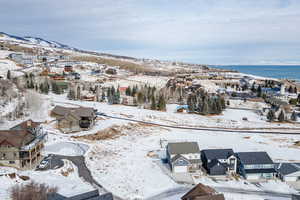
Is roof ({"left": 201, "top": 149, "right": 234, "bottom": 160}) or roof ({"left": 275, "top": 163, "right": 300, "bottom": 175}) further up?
roof ({"left": 201, "top": 149, "right": 234, "bottom": 160})

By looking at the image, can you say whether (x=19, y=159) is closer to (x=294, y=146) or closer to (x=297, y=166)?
(x=297, y=166)

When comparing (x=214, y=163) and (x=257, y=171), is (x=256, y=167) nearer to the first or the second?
(x=257, y=171)

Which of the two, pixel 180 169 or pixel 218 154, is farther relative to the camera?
pixel 218 154

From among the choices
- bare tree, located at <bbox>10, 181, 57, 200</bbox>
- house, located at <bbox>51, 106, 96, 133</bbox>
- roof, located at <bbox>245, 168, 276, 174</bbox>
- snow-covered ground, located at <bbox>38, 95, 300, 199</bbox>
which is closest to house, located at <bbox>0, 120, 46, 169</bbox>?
bare tree, located at <bbox>10, 181, 57, 200</bbox>

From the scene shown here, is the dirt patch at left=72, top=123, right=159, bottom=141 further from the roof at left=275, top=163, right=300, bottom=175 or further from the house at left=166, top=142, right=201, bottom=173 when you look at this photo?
the roof at left=275, top=163, right=300, bottom=175

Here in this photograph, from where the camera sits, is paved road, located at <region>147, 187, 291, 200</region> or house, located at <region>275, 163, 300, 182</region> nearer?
paved road, located at <region>147, 187, 291, 200</region>

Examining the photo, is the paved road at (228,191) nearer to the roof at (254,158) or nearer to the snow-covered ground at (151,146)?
the snow-covered ground at (151,146)

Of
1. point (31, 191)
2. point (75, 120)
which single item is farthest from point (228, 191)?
point (75, 120)
